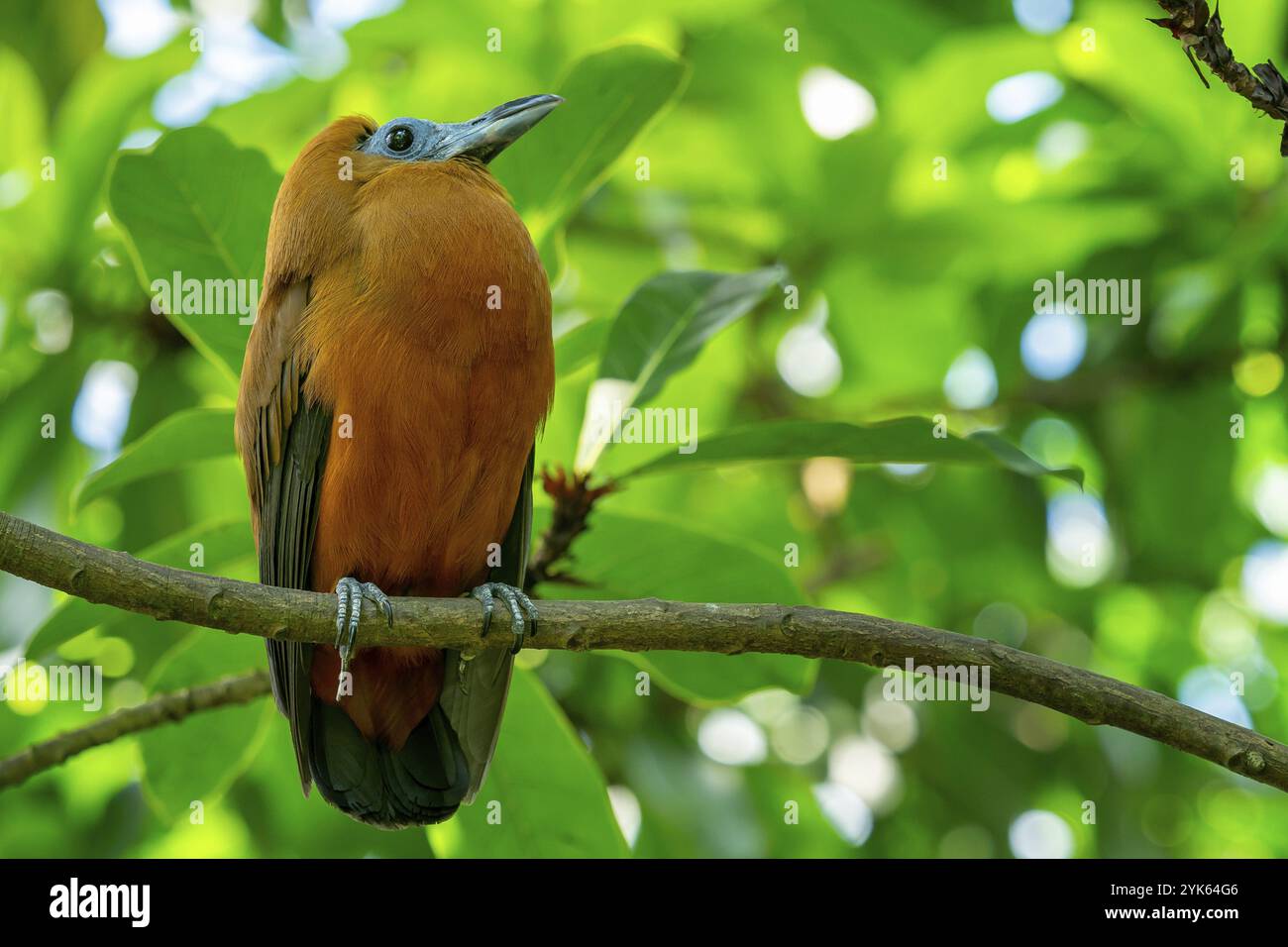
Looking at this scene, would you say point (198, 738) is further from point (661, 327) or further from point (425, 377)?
point (661, 327)

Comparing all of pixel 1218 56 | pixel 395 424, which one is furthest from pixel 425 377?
pixel 1218 56

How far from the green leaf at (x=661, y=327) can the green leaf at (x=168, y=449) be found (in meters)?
0.86

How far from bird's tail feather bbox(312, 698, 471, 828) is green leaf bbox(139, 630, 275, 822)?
7.8 inches

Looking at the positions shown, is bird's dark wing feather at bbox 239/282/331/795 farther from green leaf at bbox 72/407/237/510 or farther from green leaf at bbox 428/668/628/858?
green leaf at bbox 428/668/628/858

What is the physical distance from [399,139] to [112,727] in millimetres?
1736

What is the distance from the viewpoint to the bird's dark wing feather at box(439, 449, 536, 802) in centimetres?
323

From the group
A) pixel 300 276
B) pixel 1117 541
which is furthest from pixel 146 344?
pixel 1117 541

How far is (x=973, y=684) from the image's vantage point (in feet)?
7.73

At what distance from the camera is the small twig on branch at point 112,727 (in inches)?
114

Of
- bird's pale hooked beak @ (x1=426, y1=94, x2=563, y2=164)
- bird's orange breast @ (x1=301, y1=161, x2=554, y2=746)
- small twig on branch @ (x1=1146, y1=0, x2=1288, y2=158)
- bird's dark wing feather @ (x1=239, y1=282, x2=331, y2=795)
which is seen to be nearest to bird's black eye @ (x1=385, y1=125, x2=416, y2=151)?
bird's pale hooked beak @ (x1=426, y1=94, x2=563, y2=164)

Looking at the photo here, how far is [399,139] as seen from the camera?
3652 mm

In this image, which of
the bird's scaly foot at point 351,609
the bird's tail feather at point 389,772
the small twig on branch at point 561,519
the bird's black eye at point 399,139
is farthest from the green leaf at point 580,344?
the bird's tail feather at point 389,772

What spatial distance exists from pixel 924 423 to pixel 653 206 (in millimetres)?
1937

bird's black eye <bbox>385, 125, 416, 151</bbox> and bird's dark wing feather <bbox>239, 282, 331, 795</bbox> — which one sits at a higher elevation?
bird's black eye <bbox>385, 125, 416, 151</bbox>
